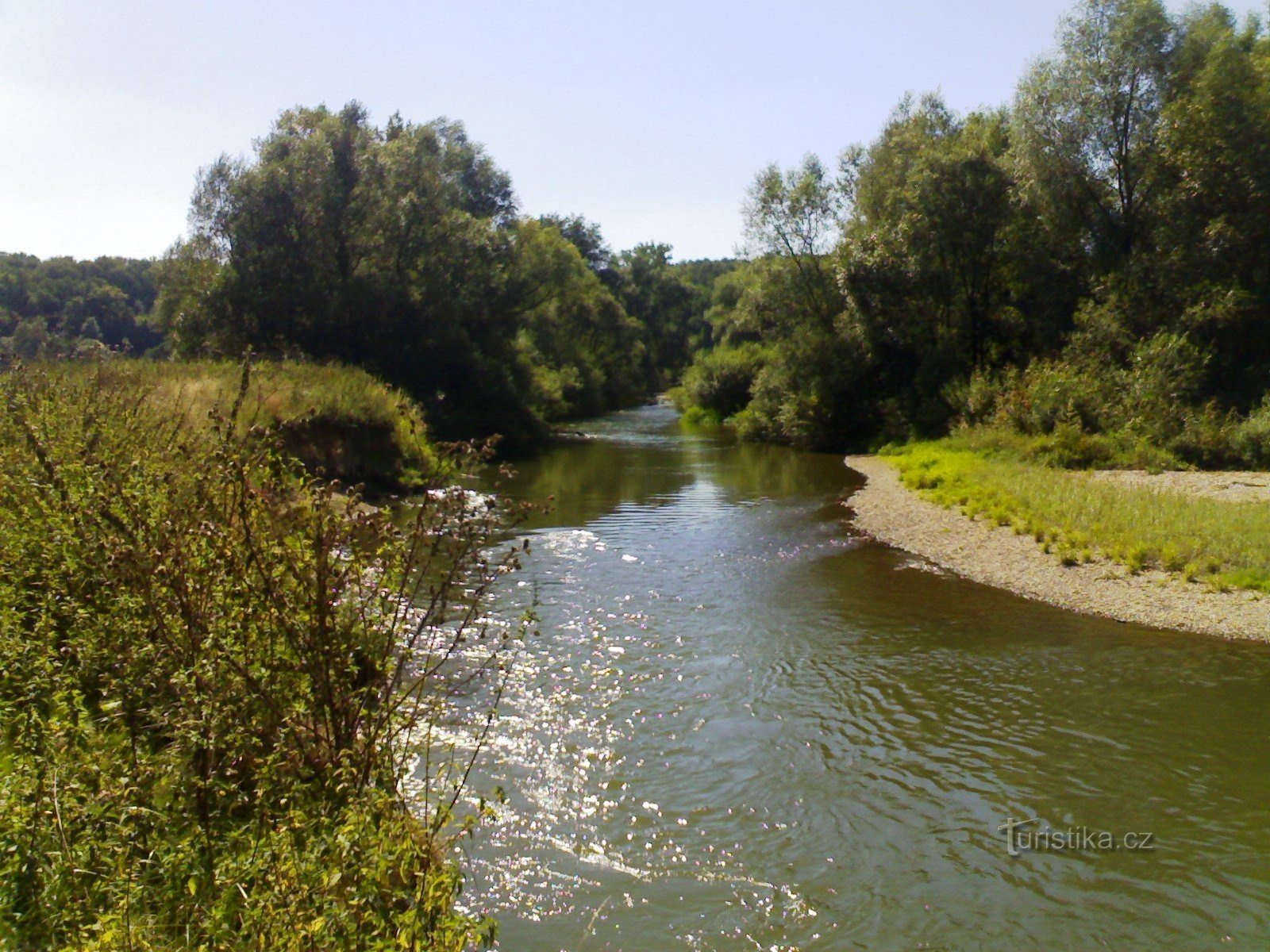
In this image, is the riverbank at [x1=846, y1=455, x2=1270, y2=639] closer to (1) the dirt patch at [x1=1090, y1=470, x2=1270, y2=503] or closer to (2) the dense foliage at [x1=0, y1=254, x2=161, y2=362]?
(1) the dirt patch at [x1=1090, y1=470, x2=1270, y2=503]

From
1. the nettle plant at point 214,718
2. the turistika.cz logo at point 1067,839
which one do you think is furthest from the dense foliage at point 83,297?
the turistika.cz logo at point 1067,839

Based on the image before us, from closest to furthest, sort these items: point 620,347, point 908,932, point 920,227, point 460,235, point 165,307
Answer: point 908,932
point 920,227
point 165,307
point 460,235
point 620,347

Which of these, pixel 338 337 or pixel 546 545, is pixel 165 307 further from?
pixel 546 545

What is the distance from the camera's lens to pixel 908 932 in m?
6.10

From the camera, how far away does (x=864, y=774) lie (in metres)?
8.38

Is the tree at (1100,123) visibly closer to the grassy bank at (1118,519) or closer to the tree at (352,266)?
the grassy bank at (1118,519)

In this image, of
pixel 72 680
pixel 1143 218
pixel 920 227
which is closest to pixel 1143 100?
pixel 1143 218

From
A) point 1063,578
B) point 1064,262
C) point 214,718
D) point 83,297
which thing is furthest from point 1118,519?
point 83,297

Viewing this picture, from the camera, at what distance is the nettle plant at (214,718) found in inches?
156

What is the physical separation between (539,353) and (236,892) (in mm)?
53630

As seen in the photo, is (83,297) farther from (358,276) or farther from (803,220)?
(803,220)

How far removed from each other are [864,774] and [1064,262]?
29314 mm

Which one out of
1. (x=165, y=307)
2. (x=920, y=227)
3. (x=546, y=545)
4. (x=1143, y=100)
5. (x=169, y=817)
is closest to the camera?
(x=169, y=817)

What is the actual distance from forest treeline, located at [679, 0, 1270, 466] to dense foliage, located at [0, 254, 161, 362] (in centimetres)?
2558
